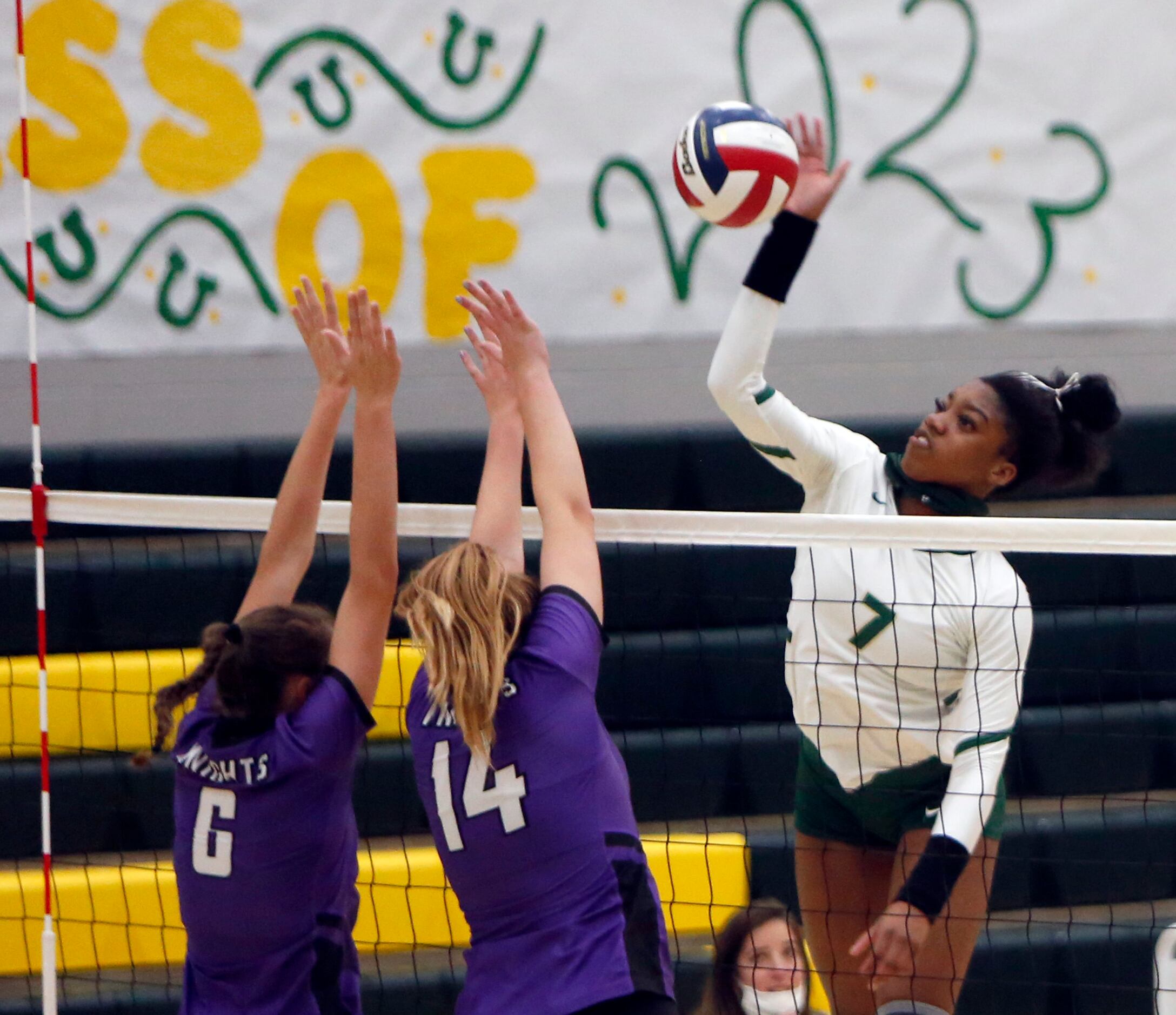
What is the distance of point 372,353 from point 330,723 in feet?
2.07

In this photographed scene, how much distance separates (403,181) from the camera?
5406mm

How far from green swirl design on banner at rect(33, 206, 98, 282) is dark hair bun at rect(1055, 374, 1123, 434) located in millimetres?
3779

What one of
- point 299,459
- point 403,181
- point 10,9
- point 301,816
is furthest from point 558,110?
point 301,816

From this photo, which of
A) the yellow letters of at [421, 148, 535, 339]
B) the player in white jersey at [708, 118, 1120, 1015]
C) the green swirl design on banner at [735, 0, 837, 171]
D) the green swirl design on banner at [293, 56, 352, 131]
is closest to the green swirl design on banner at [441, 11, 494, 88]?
the yellow letters of at [421, 148, 535, 339]

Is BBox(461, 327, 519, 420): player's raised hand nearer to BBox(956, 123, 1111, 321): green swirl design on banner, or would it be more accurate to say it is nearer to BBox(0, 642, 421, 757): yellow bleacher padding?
BBox(0, 642, 421, 757): yellow bleacher padding

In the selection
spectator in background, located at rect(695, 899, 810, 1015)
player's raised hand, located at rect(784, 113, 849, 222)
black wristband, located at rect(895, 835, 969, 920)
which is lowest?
spectator in background, located at rect(695, 899, 810, 1015)

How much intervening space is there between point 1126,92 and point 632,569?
2761 millimetres

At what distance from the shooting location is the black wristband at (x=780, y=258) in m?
2.72

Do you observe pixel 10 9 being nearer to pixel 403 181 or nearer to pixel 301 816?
pixel 403 181

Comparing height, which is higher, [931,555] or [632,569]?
[931,555]

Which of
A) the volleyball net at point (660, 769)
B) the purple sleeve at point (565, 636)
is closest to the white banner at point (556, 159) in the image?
the volleyball net at point (660, 769)

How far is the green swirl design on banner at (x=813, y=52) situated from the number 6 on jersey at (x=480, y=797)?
388 cm

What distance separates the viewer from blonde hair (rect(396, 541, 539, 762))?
202 centimetres

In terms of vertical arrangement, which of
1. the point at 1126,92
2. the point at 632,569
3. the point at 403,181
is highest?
the point at 1126,92
